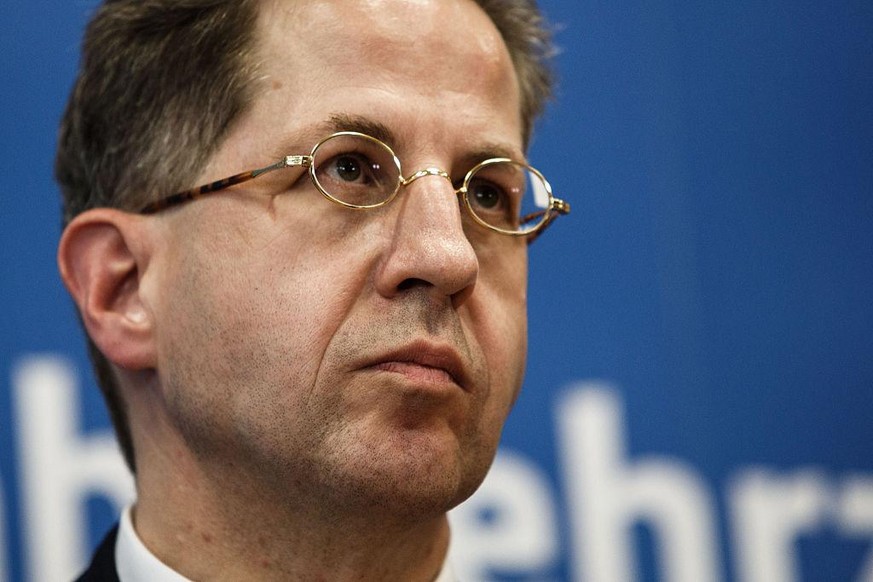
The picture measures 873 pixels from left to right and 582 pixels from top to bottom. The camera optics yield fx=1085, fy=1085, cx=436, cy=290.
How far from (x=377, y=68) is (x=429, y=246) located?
0.37 m

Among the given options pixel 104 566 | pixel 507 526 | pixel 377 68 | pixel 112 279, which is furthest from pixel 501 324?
pixel 507 526

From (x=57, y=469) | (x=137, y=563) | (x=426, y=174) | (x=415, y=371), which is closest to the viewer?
(x=415, y=371)

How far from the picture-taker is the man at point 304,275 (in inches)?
69.2

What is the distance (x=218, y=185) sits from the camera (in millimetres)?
1897

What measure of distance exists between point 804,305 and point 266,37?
2043mm

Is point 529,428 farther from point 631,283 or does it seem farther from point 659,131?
point 659,131

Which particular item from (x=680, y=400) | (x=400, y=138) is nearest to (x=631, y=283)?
(x=680, y=400)

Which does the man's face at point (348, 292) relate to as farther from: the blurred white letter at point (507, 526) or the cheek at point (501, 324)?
the blurred white letter at point (507, 526)

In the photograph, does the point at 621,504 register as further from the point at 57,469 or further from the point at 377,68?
the point at 377,68

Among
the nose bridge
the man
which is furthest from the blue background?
the nose bridge

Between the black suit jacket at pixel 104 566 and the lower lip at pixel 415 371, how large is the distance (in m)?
0.72

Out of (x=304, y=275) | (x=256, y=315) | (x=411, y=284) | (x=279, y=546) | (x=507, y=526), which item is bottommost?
(x=507, y=526)

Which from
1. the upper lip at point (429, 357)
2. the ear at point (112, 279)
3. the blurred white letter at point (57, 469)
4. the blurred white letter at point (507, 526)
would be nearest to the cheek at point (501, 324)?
the upper lip at point (429, 357)

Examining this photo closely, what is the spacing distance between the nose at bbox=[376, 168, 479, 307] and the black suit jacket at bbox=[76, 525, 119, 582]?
79cm
